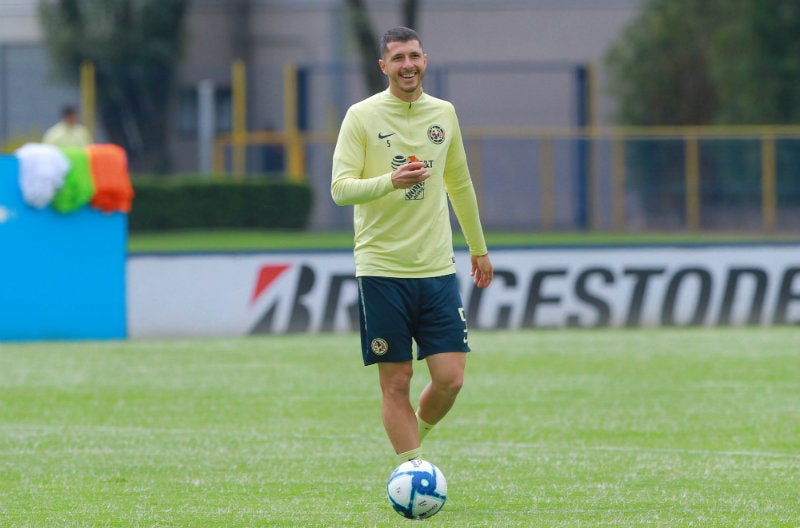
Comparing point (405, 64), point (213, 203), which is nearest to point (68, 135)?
point (213, 203)

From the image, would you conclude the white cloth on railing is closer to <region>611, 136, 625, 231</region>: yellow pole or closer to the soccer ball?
the soccer ball

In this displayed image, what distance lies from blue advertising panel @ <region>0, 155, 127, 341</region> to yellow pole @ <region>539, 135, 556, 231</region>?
49.7ft

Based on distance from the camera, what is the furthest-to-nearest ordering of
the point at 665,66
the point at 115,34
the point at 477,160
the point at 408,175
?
the point at 115,34 → the point at 665,66 → the point at 477,160 → the point at 408,175

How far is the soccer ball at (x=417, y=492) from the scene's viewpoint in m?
6.86

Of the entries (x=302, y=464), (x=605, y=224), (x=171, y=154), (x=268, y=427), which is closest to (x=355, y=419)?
(x=268, y=427)

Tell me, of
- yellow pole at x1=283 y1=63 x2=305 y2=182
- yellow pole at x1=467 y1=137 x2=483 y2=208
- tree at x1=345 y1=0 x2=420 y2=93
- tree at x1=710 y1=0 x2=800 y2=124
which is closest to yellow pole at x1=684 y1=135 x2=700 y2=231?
yellow pole at x1=467 y1=137 x2=483 y2=208

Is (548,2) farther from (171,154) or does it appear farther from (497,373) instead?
(497,373)

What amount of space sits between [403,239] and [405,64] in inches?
30.4

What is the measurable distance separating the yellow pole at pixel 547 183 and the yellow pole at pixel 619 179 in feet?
3.86

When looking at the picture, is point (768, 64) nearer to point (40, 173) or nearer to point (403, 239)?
point (40, 173)

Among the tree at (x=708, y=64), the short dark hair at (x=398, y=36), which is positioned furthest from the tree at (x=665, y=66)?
the short dark hair at (x=398, y=36)

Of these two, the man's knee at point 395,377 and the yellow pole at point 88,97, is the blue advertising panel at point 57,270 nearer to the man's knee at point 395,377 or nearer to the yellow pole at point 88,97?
the man's knee at point 395,377

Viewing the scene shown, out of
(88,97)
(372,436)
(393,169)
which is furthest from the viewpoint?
(88,97)

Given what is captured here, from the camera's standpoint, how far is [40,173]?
15.9 m
